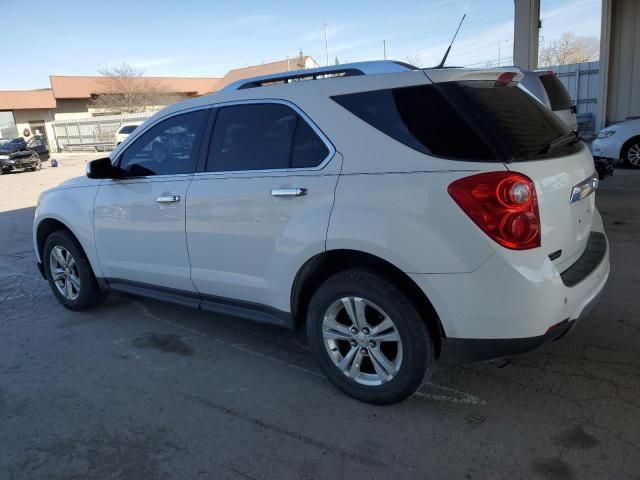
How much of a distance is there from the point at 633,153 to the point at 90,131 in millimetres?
36543

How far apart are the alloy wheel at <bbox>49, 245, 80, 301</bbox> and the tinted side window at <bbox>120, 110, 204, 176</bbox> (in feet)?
4.16

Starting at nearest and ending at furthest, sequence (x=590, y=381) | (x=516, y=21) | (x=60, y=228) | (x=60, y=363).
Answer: (x=590, y=381)
(x=60, y=363)
(x=60, y=228)
(x=516, y=21)

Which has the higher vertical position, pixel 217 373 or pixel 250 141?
pixel 250 141

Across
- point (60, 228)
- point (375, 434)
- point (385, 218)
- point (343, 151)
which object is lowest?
point (375, 434)

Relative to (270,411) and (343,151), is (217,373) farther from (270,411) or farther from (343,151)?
(343,151)

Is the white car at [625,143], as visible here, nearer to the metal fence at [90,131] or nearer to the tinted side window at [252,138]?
the tinted side window at [252,138]

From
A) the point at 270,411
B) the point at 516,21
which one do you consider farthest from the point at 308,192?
the point at 516,21

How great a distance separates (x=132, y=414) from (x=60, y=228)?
2.57 m

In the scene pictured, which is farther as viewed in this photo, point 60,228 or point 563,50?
point 563,50

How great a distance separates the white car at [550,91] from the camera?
8.34 meters

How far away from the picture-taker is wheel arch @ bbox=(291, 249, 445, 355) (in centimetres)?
288

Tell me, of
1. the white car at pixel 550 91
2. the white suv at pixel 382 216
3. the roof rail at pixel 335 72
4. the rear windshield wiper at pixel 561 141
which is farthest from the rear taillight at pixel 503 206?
the white car at pixel 550 91

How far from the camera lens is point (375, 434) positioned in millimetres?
2885

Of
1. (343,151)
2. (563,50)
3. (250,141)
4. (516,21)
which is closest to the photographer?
(343,151)
